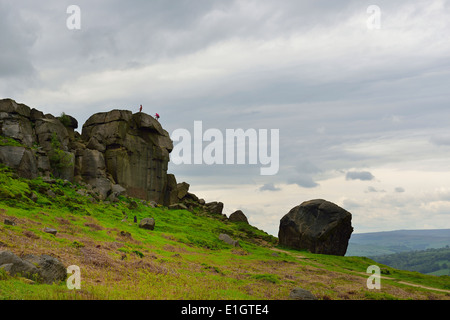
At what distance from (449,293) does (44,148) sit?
7929 cm

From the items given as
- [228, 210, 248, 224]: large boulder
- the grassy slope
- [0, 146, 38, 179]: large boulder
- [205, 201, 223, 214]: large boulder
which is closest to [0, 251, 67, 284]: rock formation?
the grassy slope

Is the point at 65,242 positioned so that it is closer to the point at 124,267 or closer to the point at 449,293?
the point at 124,267

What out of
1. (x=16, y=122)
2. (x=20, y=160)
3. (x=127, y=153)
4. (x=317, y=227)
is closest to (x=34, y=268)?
(x=20, y=160)

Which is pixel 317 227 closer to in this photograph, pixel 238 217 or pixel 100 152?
pixel 238 217

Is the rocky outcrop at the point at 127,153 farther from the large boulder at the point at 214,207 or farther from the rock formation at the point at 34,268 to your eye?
the rock formation at the point at 34,268

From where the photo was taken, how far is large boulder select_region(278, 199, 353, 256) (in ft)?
259

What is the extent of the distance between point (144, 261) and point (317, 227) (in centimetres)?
4936

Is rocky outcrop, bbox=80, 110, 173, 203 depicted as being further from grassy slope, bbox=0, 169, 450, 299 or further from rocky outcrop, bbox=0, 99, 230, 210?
grassy slope, bbox=0, 169, 450, 299

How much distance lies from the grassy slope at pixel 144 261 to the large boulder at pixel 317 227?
544cm

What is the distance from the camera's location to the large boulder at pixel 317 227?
79062 millimetres

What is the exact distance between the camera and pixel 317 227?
→ 3152 inches
